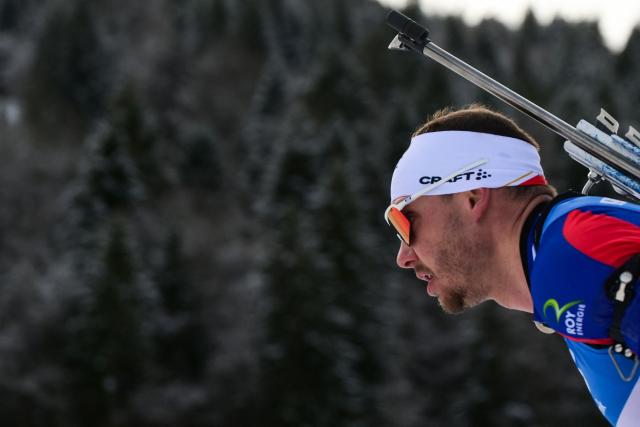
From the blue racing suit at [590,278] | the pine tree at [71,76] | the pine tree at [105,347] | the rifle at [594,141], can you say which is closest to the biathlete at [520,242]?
the blue racing suit at [590,278]

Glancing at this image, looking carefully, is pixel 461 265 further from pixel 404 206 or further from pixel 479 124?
pixel 479 124

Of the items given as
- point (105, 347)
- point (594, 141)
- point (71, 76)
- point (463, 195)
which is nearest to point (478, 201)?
point (463, 195)

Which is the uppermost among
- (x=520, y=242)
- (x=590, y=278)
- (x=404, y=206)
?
(x=404, y=206)

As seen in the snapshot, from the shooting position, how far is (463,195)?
2830mm

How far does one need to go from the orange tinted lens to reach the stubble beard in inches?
5.7

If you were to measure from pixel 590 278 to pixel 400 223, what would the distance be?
814 millimetres

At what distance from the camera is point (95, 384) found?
3688 centimetres

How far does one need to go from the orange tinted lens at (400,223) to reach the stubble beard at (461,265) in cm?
14

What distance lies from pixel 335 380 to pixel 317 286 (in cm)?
404

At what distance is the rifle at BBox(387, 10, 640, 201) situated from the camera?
107 inches

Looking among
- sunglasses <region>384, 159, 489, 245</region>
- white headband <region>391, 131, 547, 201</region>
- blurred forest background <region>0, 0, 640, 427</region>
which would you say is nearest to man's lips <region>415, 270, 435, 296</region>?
sunglasses <region>384, 159, 489, 245</region>

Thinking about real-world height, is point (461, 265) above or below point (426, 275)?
below

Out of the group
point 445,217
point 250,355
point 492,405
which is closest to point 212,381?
point 250,355

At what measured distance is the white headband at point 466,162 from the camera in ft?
9.29
